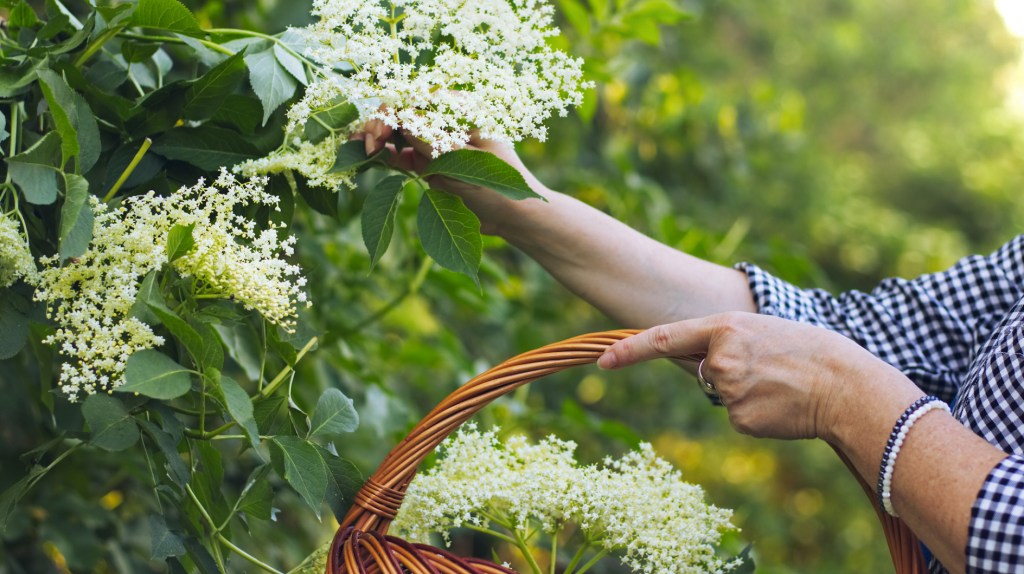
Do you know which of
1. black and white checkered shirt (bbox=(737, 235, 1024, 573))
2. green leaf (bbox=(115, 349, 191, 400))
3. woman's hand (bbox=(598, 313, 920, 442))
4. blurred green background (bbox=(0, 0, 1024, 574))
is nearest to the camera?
green leaf (bbox=(115, 349, 191, 400))

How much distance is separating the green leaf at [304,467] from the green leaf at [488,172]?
8.7 inches

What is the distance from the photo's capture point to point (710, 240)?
1416 millimetres

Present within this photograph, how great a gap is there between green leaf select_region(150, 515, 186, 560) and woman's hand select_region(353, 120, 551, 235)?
1.01 ft

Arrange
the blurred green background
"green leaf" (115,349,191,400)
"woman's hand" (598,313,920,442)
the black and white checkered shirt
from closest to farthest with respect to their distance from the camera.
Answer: "green leaf" (115,349,191,400) → "woman's hand" (598,313,920,442) → the black and white checkered shirt → the blurred green background

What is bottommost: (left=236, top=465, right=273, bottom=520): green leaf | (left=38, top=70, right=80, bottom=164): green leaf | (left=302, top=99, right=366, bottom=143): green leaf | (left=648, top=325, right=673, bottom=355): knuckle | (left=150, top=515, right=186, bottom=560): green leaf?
(left=150, top=515, right=186, bottom=560): green leaf

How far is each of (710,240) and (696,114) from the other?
582mm

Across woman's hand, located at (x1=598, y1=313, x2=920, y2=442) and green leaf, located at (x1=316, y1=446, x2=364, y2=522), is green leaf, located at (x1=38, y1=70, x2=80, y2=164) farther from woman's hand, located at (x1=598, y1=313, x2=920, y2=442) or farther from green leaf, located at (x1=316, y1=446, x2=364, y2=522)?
woman's hand, located at (x1=598, y1=313, x2=920, y2=442)

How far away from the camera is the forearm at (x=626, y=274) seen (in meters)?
0.86

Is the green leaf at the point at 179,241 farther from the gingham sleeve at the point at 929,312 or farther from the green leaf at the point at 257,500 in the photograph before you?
the gingham sleeve at the point at 929,312

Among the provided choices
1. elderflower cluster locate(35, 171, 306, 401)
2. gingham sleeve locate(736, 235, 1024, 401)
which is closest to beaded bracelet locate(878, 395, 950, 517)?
gingham sleeve locate(736, 235, 1024, 401)

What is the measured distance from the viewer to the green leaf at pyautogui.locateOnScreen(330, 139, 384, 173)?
65 centimetres

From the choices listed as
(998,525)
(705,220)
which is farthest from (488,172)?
(705,220)

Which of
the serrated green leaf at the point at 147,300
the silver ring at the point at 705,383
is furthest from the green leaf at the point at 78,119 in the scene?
the silver ring at the point at 705,383

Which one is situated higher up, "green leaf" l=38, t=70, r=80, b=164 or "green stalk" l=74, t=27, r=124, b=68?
"green stalk" l=74, t=27, r=124, b=68
